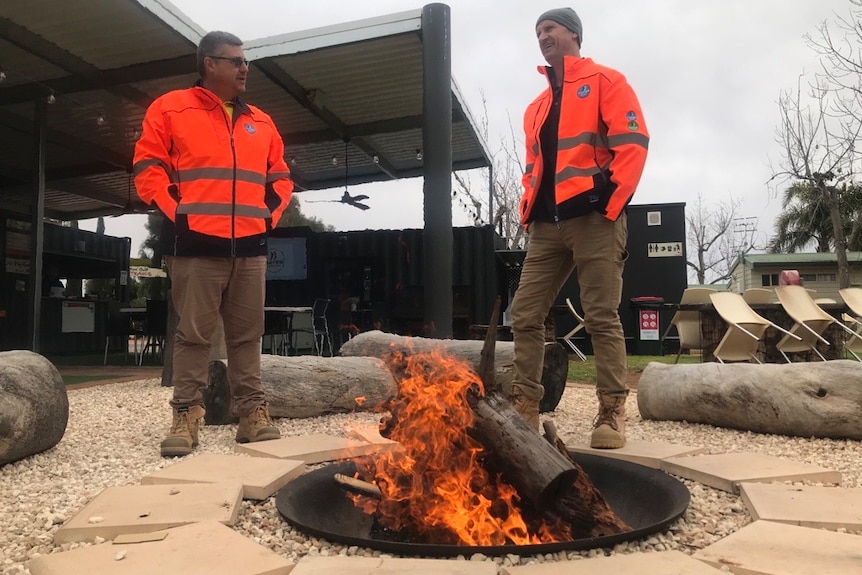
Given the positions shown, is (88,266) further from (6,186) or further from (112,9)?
(112,9)

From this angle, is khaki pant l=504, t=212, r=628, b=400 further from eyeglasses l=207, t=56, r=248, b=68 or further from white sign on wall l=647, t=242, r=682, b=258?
white sign on wall l=647, t=242, r=682, b=258

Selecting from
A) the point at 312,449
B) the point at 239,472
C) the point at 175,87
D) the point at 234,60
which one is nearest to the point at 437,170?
the point at 234,60

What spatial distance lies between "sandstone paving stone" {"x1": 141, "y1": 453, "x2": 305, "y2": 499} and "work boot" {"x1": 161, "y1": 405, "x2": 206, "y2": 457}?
1.53 ft

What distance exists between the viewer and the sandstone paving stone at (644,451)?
8.41ft

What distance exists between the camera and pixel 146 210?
16.3m

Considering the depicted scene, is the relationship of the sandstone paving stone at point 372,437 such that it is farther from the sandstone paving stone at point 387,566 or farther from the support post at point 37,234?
the support post at point 37,234

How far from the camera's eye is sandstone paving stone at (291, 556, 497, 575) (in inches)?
54.4

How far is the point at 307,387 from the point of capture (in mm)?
4062

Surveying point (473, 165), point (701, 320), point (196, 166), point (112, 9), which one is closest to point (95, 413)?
point (196, 166)

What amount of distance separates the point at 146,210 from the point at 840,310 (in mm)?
15828

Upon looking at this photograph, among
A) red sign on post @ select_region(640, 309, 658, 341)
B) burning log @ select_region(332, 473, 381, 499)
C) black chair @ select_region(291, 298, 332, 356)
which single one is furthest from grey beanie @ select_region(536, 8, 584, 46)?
red sign on post @ select_region(640, 309, 658, 341)

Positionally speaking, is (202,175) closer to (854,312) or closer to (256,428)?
(256,428)

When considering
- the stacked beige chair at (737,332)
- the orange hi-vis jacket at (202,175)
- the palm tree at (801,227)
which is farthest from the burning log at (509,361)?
the palm tree at (801,227)

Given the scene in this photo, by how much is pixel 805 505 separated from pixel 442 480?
3.75 feet
